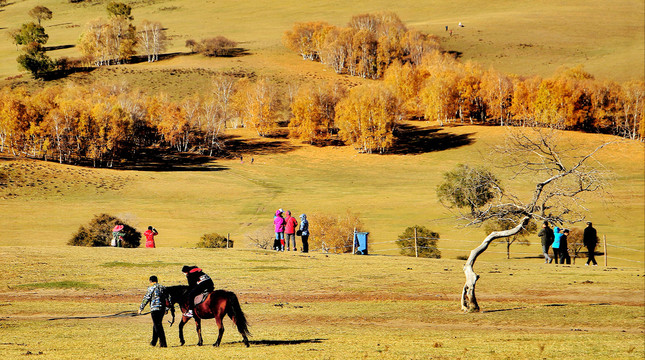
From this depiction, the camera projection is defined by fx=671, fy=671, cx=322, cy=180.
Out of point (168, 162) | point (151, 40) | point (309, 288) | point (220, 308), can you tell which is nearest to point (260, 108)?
point (168, 162)

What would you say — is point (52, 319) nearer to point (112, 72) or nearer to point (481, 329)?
point (481, 329)

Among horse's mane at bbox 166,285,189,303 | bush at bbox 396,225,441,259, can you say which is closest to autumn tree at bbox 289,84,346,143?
bush at bbox 396,225,441,259

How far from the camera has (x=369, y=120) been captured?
4830 inches

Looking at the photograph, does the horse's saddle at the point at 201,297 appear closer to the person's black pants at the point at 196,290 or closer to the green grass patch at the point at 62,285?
the person's black pants at the point at 196,290

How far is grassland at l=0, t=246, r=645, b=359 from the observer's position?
16.3 metres

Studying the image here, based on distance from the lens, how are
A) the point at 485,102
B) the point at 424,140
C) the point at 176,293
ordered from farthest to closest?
the point at 485,102 → the point at 424,140 → the point at 176,293

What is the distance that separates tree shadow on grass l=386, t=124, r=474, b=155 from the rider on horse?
105868 mm

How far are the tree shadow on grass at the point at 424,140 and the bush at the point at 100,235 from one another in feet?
233

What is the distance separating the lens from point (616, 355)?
15.8 meters

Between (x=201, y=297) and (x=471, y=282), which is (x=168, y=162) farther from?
(x=201, y=297)

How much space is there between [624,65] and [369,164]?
10093 centimetres

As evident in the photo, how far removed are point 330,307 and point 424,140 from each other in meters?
106

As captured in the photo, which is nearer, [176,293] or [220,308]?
[220,308]

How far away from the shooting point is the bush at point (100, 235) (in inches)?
2149
